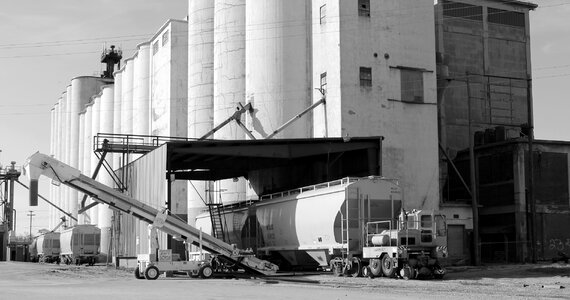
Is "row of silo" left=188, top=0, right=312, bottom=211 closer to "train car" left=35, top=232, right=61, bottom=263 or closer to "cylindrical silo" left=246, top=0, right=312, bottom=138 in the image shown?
"cylindrical silo" left=246, top=0, right=312, bottom=138

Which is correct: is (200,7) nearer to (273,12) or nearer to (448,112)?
(273,12)

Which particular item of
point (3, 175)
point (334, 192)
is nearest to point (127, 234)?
point (334, 192)

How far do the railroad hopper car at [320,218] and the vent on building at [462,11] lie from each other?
69.4ft

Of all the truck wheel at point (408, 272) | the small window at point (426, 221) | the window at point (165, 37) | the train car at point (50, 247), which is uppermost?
the window at point (165, 37)

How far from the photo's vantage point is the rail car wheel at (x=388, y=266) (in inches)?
1151

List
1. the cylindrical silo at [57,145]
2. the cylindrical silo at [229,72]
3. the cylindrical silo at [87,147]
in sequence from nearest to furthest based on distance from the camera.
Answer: the cylindrical silo at [229,72]
the cylindrical silo at [87,147]
the cylindrical silo at [57,145]

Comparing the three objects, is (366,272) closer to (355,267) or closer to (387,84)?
(355,267)

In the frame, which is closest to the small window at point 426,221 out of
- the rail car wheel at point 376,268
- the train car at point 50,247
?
the rail car wheel at point 376,268

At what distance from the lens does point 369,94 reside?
45312 mm

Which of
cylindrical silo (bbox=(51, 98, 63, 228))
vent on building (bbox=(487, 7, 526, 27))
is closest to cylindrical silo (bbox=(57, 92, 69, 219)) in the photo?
cylindrical silo (bbox=(51, 98, 63, 228))

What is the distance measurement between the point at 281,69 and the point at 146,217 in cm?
1818

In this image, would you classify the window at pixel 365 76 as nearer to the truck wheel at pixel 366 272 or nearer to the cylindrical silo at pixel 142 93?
the truck wheel at pixel 366 272

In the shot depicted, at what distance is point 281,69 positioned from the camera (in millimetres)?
48469

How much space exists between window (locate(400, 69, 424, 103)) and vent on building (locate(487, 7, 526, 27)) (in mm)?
11488
